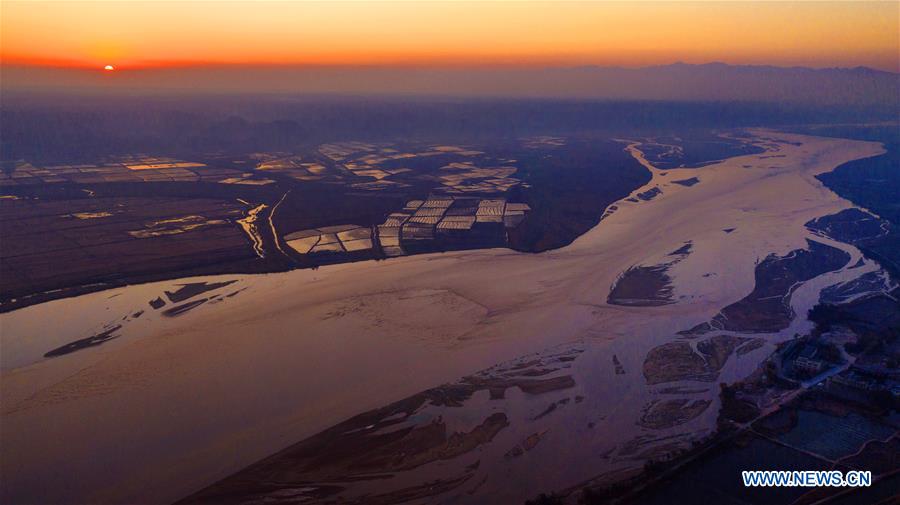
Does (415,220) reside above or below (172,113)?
below

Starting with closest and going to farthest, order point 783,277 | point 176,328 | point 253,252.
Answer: point 176,328 < point 783,277 < point 253,252

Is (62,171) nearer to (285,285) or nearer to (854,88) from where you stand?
(285,285)

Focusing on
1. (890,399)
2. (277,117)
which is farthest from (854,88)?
(890,399)

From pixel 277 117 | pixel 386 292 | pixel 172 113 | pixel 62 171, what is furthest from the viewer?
pixel 277 117

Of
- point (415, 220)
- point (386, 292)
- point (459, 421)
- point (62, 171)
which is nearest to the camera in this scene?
point (459, 421)

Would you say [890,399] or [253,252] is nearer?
[890,399]

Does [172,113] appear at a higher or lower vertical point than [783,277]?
higher

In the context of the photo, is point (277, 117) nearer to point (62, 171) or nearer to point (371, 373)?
point (62, 171)

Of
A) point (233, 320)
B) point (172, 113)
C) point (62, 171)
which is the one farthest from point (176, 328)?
point (172, 113)

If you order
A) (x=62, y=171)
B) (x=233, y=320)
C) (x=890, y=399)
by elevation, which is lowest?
(x=890, y=399)
